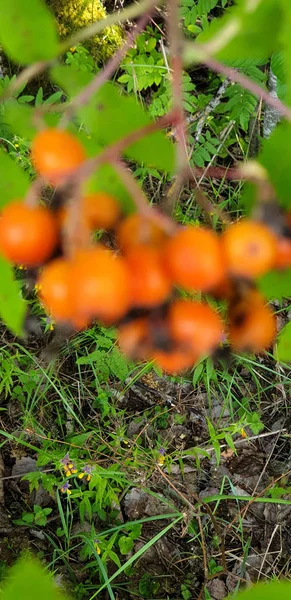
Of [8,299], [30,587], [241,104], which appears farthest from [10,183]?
[241,104]

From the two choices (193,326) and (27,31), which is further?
(27,31)

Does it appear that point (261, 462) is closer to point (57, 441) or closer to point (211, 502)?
point (211, 502)

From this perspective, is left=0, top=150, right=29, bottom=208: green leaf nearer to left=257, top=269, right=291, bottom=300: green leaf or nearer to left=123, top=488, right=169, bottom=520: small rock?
left=257, top=269, right=291, bottom=300: green leaf

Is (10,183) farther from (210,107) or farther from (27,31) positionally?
(210,107)

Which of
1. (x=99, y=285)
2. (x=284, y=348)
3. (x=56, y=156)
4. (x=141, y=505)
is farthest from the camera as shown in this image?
(x=141, y=505)

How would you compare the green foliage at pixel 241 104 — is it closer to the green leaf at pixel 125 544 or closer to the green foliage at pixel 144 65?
the green foliage at pixel 144 65

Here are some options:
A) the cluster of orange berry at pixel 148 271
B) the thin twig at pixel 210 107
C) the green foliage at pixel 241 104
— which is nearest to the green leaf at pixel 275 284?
the cluster of orange berry at pixel 148 271
